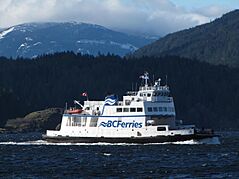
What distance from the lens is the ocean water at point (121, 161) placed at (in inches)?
3027

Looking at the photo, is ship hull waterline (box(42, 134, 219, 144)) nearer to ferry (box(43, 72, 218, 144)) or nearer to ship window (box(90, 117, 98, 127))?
ferry (box(43, 72, 218, 144))

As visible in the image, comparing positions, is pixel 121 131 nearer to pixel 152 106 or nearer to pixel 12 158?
pixel 152 106

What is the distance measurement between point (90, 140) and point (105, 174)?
4579 centimetres

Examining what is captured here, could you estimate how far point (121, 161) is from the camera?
297 feet

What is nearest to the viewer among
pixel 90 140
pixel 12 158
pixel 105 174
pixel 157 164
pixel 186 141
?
pixel 105 174

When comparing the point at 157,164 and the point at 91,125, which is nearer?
the point at 157,164

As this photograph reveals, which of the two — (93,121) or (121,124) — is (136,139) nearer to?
(121,124)

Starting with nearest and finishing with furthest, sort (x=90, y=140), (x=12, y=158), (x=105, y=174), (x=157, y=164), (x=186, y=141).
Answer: (x=105, y=174) < (x=157, y=164) < (x=12, y=158) < (x=186, y=141) < (x=90, y=140)

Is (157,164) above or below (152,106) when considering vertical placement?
below

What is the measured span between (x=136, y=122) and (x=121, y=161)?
2721 centimetres

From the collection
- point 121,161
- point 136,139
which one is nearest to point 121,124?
point 136,139

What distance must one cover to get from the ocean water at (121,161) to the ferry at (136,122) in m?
1.52

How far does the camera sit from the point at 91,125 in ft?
404

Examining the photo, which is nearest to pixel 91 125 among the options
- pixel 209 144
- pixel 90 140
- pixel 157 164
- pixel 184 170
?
Answer: pixel 90 140
